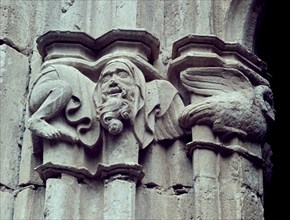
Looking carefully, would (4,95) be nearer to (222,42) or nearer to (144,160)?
(144,160)

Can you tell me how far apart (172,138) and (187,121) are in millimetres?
82

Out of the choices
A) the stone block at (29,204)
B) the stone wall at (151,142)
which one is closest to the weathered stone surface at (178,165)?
the stone wall at (151,142)

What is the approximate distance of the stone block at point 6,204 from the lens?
324 cm

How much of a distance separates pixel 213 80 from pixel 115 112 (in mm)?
408

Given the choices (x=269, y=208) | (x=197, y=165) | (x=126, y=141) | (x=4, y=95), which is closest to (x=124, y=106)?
(x=126, y=141)

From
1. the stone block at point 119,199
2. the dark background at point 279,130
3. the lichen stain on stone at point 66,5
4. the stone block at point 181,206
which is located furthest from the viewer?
the dark background at point 279,130

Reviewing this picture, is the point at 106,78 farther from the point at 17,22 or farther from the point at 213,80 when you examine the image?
the point at 17,22

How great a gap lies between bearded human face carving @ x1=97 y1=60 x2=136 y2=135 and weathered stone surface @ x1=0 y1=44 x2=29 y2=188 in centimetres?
38

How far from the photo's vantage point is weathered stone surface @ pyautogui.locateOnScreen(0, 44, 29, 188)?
333cm

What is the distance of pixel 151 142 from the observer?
3229 mm

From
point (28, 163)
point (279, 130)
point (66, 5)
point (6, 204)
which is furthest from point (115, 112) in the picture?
point (279, 130)

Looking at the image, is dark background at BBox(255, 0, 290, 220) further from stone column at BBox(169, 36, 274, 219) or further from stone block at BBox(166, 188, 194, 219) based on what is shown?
stone block at BBox(166, 188, 194, 219)

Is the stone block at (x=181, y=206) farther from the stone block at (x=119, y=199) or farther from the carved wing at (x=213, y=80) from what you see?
the carved wing at (x=213, y=80)

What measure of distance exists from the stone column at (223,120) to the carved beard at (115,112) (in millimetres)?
Answer: 234
